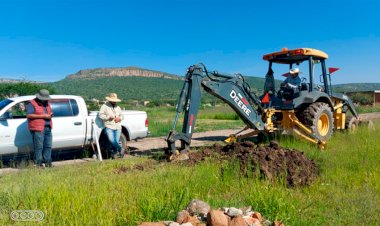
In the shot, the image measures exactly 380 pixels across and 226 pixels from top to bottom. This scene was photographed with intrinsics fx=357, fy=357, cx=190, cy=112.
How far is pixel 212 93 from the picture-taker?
8.70 meters

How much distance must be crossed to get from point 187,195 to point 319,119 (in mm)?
7047

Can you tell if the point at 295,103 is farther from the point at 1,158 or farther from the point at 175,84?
the point at 175,84

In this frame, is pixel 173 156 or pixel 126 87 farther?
pixel 126 87

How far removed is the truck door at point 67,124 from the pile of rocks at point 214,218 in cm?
624

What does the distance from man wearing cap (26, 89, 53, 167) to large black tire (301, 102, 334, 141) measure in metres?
6.95

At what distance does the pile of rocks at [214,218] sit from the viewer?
3873 mm

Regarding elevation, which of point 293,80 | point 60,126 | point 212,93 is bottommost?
point 60,126

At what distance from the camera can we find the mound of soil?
20.9ft

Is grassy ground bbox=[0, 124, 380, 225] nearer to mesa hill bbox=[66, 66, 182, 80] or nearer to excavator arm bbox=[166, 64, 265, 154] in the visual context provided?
excavator arm bbox=[166, 64, 265, 154]

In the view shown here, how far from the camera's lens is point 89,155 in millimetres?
10797

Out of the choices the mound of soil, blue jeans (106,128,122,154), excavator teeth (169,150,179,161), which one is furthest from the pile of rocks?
blue jeans (106,128,122,154)

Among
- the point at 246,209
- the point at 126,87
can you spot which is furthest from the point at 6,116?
the point at 126,87

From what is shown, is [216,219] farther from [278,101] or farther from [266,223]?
[278,101]

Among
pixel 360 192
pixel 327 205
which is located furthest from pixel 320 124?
pixel 327 205
